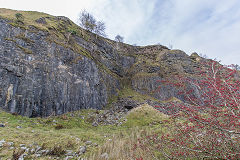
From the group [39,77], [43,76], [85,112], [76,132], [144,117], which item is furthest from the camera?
[85,112]

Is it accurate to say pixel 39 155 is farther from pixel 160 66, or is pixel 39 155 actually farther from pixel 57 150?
pixel 160 66

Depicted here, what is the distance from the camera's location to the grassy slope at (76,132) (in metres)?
6.63

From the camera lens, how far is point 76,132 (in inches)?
403

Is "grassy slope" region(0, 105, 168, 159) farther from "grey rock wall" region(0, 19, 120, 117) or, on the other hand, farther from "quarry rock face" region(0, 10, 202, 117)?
"quarry rock face" region(0, 10, 202, 117)

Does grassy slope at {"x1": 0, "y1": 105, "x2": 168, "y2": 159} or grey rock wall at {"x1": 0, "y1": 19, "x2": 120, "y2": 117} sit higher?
grey rock wall at {"x1": 0, "y1": 19, "x2": 120, "y2": 117}

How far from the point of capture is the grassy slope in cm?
663

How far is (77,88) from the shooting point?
17625 millimetres

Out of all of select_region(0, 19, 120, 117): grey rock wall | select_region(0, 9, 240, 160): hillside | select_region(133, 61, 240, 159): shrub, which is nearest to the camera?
select_region(133, 61, 240, 159): shrub

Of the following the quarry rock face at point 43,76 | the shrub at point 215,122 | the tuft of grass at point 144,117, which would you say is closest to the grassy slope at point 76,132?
the tuft of grass at point 144,117

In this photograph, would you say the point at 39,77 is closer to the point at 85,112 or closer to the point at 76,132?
the point at 85,112

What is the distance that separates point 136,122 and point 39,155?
11.4m

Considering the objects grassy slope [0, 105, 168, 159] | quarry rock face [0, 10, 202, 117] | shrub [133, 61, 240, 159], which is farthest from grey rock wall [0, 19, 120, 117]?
shrub [133, 61, 240, 159]

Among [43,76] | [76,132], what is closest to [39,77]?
[43,76]

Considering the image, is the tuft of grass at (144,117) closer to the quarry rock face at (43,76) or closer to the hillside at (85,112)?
the hillside at (85,112)
